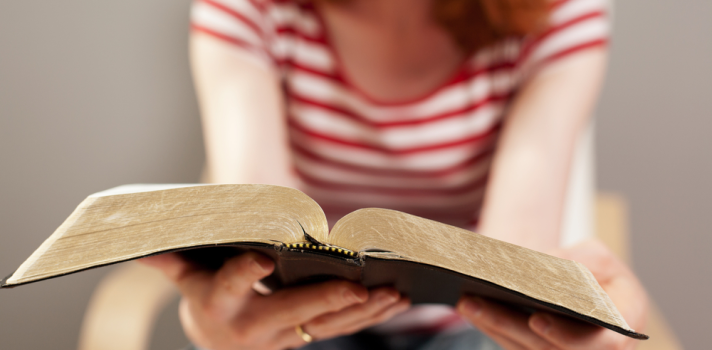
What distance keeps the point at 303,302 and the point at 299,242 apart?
0.14 metres

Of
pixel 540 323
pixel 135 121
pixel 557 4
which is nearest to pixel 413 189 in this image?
pixel 557 4

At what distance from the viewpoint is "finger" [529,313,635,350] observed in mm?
362

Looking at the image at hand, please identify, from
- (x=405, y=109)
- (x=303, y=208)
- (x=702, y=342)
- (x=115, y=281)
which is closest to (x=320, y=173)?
(x=405, y=109)

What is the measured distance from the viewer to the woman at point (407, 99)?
27.5 inches

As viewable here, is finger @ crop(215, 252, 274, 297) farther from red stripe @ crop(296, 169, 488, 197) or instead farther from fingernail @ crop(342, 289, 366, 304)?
red stripe @ crop(296, 169, 488, 197)

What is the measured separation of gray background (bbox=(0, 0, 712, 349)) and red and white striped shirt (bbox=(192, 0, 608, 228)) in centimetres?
58

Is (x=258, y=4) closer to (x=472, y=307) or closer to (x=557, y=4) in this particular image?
(x=557, y=4)

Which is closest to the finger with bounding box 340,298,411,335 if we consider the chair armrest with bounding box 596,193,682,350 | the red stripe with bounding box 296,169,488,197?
the red stripe with bounding box 296,169,488,197

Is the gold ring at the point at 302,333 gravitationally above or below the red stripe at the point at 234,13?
below

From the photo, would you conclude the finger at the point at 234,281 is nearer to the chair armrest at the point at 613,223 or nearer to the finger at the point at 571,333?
the finger at the point at 571,333

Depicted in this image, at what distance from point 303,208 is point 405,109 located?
0.53m

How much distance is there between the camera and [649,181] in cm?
139

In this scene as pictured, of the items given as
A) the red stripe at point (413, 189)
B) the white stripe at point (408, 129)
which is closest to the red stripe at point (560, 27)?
the white stripe at point (408, 129)

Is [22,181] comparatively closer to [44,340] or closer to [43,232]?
[43,232]
